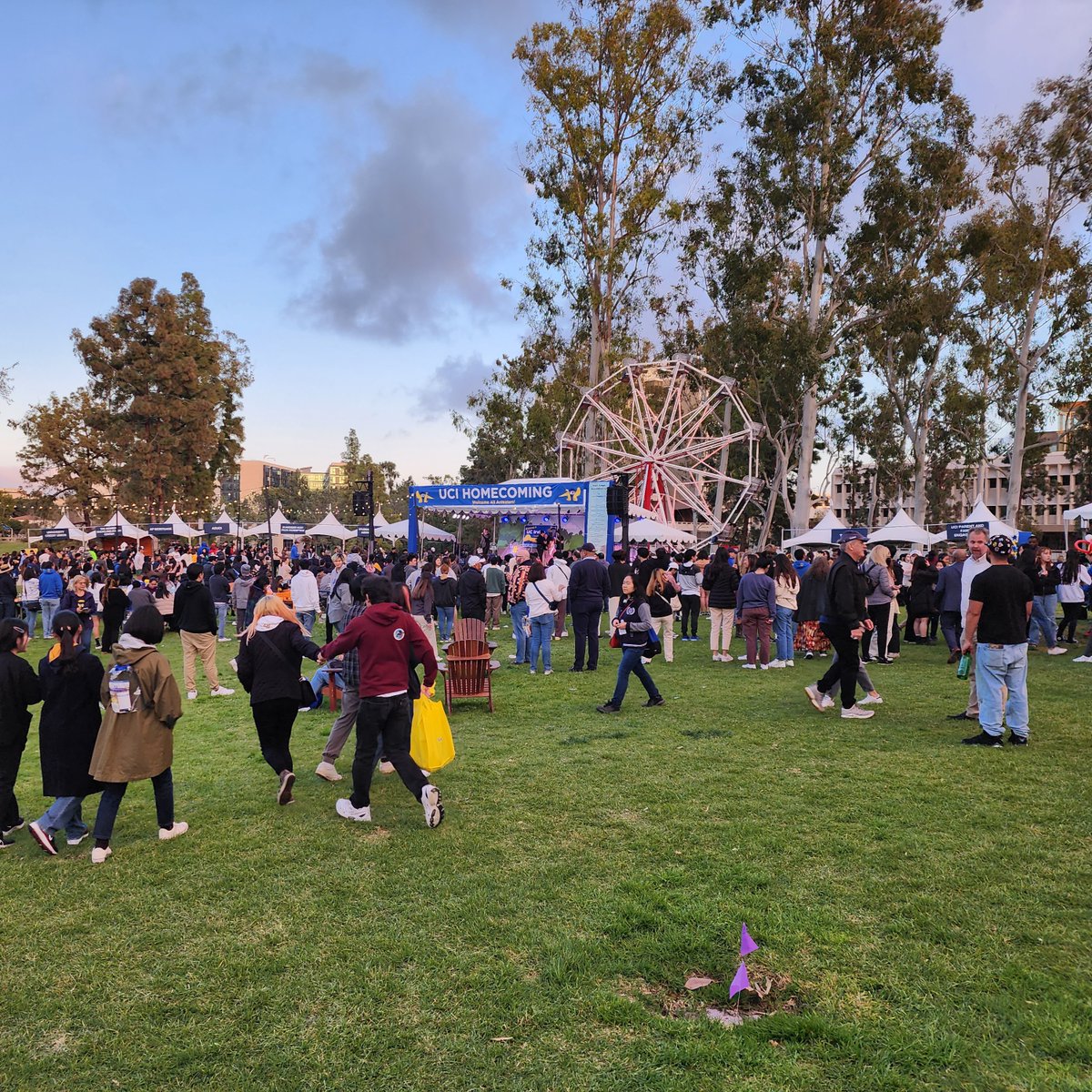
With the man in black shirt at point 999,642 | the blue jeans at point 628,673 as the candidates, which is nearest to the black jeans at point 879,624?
the blue jeans at point 628,673

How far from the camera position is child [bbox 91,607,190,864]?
4777 millimetres

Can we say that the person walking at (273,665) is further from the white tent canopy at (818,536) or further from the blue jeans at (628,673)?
the white tent canopy at (818,536)

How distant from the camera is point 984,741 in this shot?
275 inches

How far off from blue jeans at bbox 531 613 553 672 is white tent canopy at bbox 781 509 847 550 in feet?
49.7

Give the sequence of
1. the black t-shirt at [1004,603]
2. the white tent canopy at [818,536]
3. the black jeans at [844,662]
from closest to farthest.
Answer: the black t-shirt at [1004,603]
the black jeans at [844,662]
the white tent canopy at [818,536]

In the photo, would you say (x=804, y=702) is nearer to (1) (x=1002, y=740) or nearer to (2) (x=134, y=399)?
(1) (x=1002, y=740)

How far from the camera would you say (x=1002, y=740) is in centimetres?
703

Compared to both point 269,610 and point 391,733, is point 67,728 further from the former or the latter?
point 391,733

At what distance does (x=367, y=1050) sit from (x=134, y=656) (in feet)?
9.67

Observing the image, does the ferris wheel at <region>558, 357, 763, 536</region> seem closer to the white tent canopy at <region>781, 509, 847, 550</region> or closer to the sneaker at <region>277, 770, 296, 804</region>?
the white tent canopy at <region>781, 509, 847, 550</region>

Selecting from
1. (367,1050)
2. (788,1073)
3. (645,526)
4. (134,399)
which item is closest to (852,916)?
(788,1073)

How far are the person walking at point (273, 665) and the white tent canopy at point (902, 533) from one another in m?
→ 22.5

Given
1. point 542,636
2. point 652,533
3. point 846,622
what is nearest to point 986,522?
point 652,533

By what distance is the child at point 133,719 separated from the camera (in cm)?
478
